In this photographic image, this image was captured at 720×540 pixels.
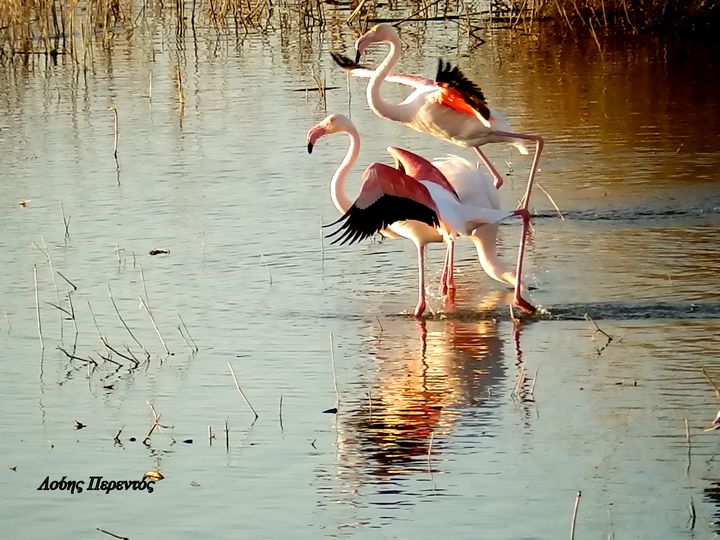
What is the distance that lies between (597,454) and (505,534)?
81cm

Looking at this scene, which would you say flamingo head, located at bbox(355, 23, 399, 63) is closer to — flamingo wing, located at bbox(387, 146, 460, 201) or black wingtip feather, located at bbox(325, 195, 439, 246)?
flamingo wing, located at bbox(387, 146, 460, 201)

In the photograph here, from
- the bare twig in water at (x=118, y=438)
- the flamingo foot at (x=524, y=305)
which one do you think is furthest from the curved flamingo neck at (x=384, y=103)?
the bare twig in water at (x=118, y=438)

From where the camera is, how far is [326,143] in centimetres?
1190

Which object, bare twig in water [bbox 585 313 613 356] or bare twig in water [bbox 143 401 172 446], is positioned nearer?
bare twig in water [bbox 143 401 172 446]

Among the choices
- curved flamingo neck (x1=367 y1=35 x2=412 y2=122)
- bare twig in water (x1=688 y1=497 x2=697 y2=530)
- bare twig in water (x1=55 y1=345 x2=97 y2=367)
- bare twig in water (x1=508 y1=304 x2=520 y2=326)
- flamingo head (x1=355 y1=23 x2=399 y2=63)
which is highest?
flamingo head (x1=355 y1=23 x2=399 y2=63)

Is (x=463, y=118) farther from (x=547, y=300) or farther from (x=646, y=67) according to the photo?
(x=646, y=67)

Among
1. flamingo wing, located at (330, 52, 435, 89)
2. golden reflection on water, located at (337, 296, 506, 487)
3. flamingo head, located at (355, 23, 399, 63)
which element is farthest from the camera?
flamingo head, located at (355, 23, 399, 63)

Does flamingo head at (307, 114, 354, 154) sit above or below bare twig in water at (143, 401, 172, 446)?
above

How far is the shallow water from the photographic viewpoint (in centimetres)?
529

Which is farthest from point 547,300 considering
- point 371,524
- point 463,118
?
point 371,524

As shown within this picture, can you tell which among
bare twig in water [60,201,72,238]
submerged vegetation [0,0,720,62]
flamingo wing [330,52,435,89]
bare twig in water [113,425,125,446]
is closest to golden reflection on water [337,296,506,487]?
bare twig in water [113,425,125,446]

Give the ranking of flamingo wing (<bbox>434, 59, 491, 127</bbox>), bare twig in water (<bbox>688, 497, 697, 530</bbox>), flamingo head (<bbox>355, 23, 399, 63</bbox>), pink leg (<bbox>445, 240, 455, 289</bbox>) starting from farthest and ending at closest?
flamingo head (<bbox>355, 23, 399, 63</bbox>), flamingo wing (<bbox>434, 59, 491, 127</bbox>), pink leg (<bbox>445, 240, 455, 289</bbox>), bare twig in water (<bbox>688, 497, 697, 530</bbox>)

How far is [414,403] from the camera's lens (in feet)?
20.8

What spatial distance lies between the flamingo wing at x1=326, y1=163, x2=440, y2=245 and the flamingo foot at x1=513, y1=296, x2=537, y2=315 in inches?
21.3
